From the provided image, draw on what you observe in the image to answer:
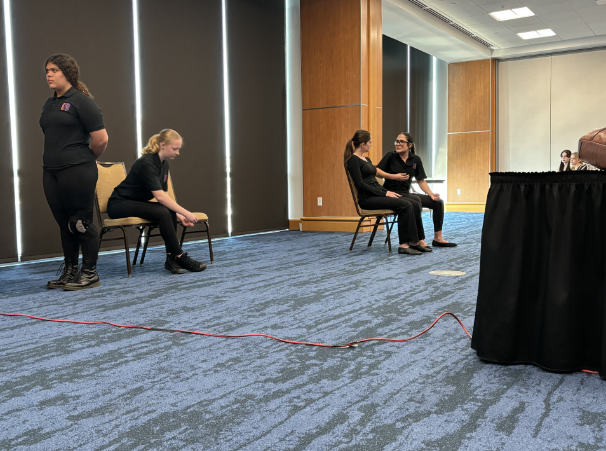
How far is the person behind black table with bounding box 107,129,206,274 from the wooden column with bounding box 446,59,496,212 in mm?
8938

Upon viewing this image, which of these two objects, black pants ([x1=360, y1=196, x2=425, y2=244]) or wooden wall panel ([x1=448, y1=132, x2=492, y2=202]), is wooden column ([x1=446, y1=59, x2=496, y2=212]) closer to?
wooden wall panel ([x1=448, y1=132, x2=492, y2=202])

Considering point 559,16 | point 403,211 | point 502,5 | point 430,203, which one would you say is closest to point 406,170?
point 430,203

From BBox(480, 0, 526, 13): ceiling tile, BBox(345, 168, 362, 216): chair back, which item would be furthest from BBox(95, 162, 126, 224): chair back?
BBox(480, 0, 526, 13): ceiling tile

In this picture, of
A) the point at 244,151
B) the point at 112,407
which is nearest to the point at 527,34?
the point at 244,151

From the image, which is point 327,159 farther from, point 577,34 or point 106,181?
point 577,34

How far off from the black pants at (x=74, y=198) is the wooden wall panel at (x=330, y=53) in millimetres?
4579

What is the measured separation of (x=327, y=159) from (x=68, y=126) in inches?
180

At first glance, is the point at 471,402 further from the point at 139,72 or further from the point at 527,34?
the point at 527,34

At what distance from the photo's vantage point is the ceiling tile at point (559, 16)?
9016 mm

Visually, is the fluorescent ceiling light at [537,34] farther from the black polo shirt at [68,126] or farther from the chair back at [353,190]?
the black polo shirt at [68,126]

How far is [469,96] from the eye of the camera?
469 inches

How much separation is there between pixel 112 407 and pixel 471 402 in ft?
3.24

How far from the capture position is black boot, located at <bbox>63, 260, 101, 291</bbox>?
3.37 metres

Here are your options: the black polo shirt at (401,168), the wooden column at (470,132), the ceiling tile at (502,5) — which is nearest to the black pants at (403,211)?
the black polo shirt at (401,168)
